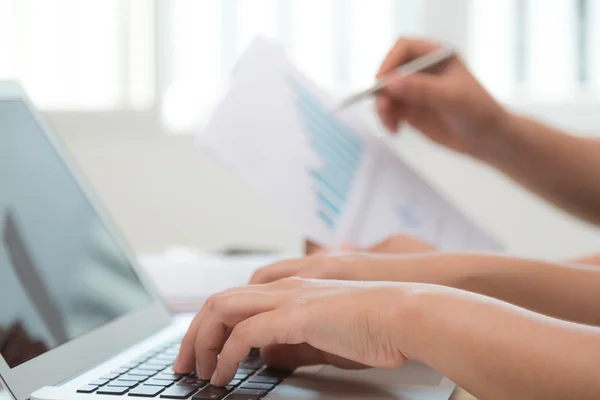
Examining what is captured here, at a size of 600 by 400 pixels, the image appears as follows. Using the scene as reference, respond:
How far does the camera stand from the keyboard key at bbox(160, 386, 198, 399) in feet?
1.47

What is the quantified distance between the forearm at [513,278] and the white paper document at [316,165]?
225 mm

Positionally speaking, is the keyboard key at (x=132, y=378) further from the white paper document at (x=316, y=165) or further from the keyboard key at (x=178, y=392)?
the white paper document at (x=316, y=165)

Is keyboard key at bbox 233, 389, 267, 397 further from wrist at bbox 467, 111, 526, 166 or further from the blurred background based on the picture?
the blurred background

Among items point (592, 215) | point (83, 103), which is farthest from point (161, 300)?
point (83, 103)

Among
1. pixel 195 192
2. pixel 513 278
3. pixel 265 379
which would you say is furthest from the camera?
pixel 195 192

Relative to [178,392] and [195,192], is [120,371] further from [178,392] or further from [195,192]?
[195,192]

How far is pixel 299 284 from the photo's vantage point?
507mm

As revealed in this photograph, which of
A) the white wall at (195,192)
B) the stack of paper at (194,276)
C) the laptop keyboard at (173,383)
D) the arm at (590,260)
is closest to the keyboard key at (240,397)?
the laptop keyboard at (173,383)

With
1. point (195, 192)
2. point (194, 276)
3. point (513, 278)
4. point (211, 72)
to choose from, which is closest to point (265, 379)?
point (513, 278)

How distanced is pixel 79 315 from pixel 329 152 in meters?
0.39

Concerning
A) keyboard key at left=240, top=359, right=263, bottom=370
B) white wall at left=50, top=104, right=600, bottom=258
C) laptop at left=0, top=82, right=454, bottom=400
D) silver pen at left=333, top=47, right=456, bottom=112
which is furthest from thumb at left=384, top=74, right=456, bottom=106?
white wall at left=50, top=104, right=600, bottom=258

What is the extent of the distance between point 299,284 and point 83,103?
1776mm

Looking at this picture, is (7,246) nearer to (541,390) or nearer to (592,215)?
(541,390)

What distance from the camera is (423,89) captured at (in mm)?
958
